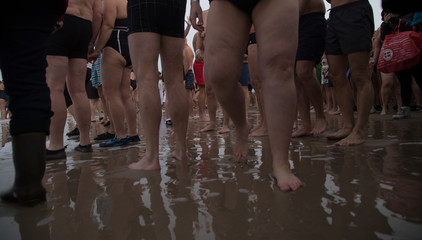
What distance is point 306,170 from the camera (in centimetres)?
167

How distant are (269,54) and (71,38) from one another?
196cm

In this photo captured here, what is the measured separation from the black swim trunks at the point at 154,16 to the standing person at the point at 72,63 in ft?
3.05

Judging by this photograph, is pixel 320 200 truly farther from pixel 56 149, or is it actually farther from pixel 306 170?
pixel 56 149

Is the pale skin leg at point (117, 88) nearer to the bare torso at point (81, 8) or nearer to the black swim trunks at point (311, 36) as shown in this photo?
the bare torso at point (81, 8)

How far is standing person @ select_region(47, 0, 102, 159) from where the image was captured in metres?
2.47

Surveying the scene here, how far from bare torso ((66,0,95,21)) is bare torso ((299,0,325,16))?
7.14 ft

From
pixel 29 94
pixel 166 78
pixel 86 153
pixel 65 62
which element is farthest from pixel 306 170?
pixel 65 62

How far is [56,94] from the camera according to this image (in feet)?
8.20

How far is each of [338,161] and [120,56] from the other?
2.49 metres

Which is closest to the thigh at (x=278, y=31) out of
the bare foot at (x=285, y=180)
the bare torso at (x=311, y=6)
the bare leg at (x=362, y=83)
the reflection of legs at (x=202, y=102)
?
the bare foot at (x=285, y=180)

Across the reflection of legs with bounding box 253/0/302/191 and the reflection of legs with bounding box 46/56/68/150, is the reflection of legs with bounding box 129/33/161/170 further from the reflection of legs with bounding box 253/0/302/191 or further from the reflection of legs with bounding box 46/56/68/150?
the reflection of legs with bounding box 46/56/68/150

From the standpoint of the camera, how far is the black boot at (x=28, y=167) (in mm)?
1226

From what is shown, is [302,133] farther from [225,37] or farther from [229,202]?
[229,202]

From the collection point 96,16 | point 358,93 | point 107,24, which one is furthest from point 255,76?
point 96,16
